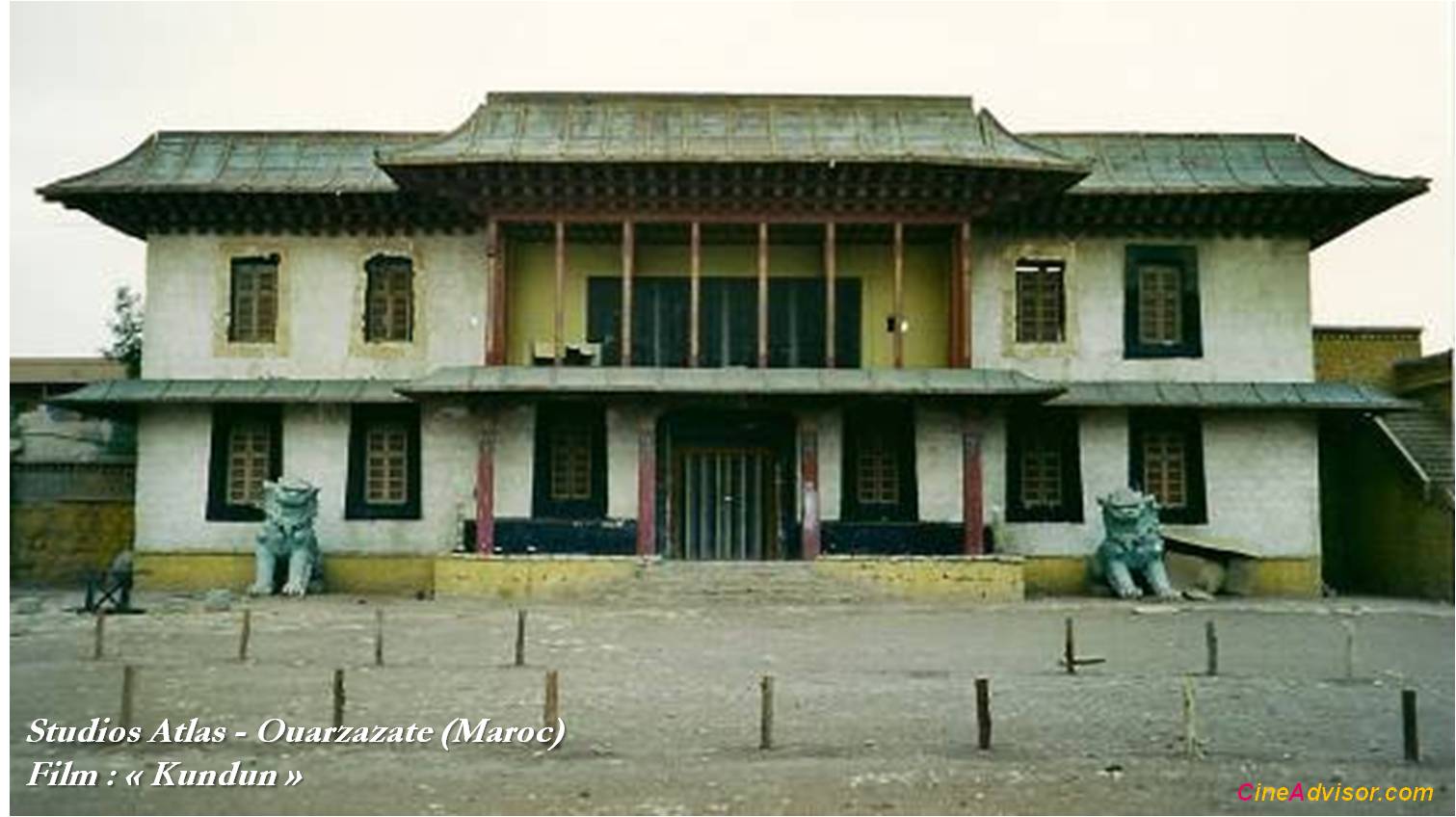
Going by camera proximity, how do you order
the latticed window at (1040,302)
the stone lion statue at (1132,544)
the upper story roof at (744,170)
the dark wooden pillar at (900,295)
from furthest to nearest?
the latticed window at (1040,302)
the dark wooden pillar at (900,295)
the stone lion statue at (1132,544)
the upper story roof at (744,170)

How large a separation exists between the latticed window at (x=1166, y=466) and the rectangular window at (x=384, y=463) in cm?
1224

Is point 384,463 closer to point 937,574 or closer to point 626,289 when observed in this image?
point 626,289

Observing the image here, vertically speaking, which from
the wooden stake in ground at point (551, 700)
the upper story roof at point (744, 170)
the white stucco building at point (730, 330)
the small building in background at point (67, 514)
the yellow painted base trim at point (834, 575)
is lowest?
the wooden stake in ground at point (551, 700)

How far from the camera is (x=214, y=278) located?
24.9 meters

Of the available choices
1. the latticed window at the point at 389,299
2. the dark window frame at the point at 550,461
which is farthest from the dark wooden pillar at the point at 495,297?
the latticed window at the point at 389,299

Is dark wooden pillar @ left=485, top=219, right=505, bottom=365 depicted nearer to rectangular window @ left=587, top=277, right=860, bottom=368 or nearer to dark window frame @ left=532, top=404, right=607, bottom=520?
dark window frame @ left=532, top=404, right=607, bottom=520

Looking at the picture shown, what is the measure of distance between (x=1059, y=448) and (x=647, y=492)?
7.03 meters

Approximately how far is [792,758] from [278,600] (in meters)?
13.9

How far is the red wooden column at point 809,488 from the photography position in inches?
906

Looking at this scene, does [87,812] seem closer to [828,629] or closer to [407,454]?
[828,629]

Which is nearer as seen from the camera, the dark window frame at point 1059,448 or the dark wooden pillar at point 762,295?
the dark wooden pillar at point 762,295

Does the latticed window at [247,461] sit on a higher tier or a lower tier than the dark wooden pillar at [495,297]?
lower

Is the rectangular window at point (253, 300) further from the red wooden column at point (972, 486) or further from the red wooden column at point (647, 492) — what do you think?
the red wooden column at point (972, 486)

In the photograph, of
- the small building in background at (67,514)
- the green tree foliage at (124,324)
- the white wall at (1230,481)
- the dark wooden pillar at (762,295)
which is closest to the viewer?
the dark wooden pillar at (762,295)
